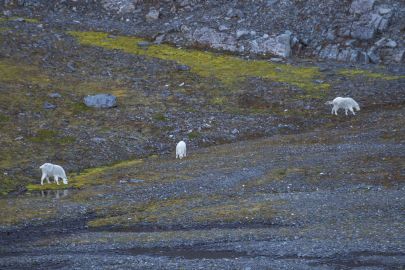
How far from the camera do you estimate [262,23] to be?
80.2m

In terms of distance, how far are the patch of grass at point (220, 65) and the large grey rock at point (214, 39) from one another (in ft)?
6.21

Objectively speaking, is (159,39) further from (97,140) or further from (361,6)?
(97,140)

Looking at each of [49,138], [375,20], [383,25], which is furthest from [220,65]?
[49,138]

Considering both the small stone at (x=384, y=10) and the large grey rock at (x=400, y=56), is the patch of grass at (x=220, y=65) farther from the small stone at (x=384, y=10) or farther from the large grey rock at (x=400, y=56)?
the small stone at (x=384, y=10)

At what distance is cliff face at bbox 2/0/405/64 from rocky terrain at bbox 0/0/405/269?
0.64 ft

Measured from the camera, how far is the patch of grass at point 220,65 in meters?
69.1

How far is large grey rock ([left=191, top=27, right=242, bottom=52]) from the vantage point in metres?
79.2

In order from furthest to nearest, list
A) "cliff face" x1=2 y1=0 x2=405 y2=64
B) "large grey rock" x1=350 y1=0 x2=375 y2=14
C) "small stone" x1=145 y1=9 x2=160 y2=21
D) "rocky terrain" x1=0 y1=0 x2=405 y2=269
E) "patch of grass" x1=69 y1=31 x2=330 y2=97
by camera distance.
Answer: "small stone" x1=145 y1=9 x2=160 y2=21
"large grey rock" x1=350 y1=0 x2=375 y2=14
"cliff face" x1=2 y1=0 x2=405 y2=64
"patch of grass" x1=69 y1=31 x2=330 y2=97
"rocky terrain" x1=0 y1=0 x2=405 y2=269

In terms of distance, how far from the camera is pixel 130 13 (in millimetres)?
89250

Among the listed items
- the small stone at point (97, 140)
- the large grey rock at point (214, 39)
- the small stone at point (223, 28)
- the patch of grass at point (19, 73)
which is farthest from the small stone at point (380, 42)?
the patch of grass at point (19, 73)

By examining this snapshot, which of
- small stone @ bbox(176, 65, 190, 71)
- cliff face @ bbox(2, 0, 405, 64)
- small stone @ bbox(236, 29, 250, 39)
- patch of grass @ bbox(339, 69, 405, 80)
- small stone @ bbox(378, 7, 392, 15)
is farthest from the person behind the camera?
small stone @ bbox(236, 29, 250, 39)

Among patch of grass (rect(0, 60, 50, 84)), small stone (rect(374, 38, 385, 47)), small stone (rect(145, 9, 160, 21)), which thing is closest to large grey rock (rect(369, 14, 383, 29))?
small stone (rect(374, 38, 385, 47))

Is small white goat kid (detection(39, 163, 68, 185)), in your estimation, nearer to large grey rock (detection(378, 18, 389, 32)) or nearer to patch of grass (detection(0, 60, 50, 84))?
patch of grass (detection(0, 60, 50, 84))

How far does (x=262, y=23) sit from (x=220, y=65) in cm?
972
